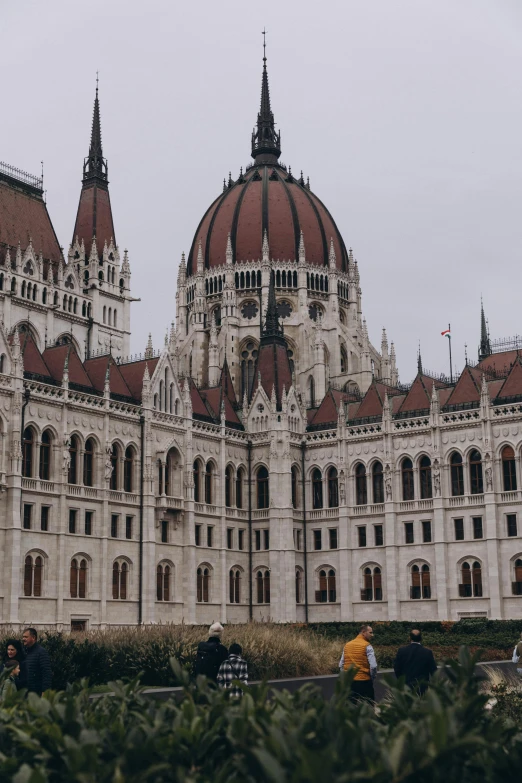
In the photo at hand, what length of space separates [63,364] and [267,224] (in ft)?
120

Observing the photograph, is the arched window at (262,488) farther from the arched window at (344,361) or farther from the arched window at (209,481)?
the arched window at (344,361)

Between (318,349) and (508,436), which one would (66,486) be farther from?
(318,349)

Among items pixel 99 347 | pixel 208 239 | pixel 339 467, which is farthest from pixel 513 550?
pixel 208 239

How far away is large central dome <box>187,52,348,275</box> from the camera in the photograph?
295ft

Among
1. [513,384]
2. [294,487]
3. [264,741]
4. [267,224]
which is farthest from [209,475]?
[264,741]

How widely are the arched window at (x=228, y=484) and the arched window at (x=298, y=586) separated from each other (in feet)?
21.2

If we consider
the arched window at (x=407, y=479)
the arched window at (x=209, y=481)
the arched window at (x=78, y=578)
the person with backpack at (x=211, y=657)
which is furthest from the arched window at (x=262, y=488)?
the person with backpack at (x=211, y=657)

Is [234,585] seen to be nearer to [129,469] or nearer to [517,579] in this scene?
[129,469]

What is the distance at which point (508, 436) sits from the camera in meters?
61.8

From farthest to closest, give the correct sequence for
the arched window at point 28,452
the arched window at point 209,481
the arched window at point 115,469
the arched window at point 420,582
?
1. the arched window at point 209,481
2. the arched window at point 420,582
3. the arched window at point 115,469
4. the arched window at point 28,452

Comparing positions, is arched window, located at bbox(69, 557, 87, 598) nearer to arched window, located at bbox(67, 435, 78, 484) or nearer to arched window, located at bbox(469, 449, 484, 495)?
arched window, located at bbox(67, 435, 78, 484)

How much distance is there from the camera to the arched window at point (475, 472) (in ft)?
206

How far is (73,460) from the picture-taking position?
188ft

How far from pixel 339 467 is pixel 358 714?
58813mm
